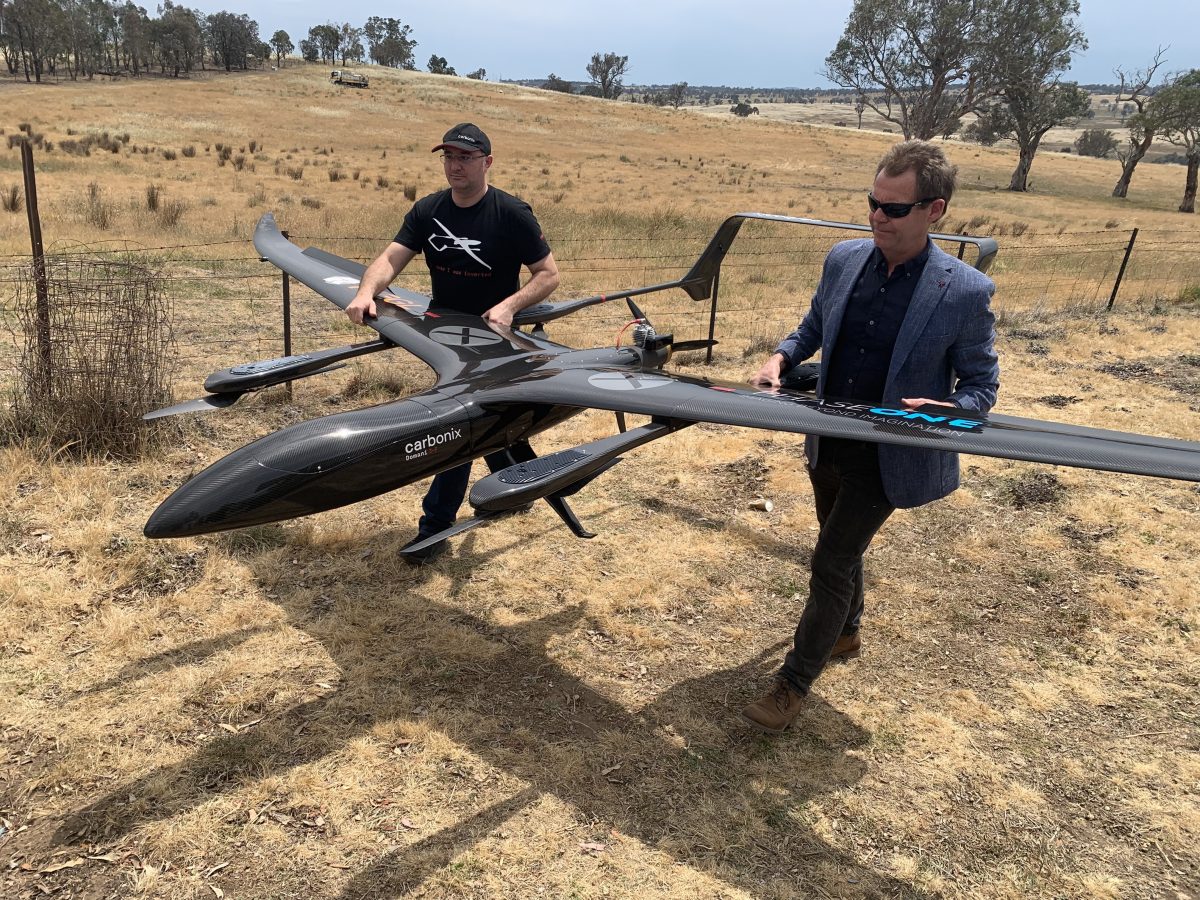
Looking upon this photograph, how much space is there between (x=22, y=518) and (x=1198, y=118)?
63.7 metres

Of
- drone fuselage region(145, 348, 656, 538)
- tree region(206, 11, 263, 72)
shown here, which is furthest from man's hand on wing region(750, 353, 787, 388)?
tree region(206, 11, 263, 72)

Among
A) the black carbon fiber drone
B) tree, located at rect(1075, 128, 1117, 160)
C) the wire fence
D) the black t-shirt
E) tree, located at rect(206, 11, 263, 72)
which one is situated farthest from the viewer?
tree, located at rect(206, 11, 263, 72)

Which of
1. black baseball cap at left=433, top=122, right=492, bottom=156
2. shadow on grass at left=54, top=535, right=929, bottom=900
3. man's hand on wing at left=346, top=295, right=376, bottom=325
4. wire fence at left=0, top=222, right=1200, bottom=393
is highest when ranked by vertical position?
black baseball cap at left=433, top=122, right=492, bottom=156

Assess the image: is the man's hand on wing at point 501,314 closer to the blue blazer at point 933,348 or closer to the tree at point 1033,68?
the blue blazer at point 933,348

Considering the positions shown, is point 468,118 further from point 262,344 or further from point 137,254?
point 262,344

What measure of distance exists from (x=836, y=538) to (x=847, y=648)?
1667 mm

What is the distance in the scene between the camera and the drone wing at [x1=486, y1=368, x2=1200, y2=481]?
3.25 meters

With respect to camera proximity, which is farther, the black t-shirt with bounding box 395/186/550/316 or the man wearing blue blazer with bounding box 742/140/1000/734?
the black t-shirt with bounding box 395/186/550/316

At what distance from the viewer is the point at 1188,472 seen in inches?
118

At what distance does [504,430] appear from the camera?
5.17 m

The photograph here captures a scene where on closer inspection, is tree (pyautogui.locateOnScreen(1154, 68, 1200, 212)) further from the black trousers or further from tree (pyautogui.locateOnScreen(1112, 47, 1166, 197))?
the black trousers

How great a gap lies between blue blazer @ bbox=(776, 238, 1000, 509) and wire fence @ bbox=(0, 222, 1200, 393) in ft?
24.3

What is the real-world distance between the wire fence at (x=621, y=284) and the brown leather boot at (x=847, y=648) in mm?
7797

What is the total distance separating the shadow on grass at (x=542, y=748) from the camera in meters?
4.11
